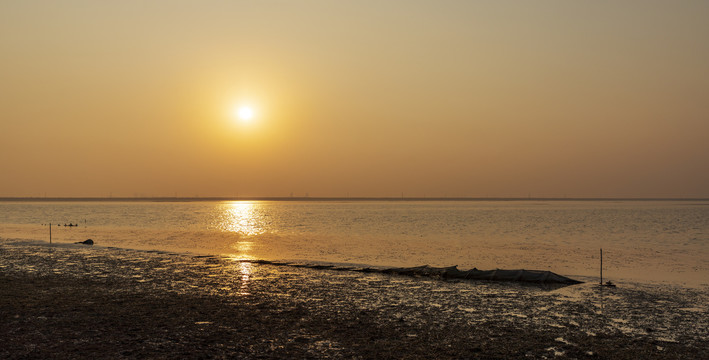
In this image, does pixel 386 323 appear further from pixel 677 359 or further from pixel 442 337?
pixel 677 359

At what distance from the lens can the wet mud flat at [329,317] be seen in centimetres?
1381

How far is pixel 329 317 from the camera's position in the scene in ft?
58.7

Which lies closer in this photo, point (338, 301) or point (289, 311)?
point (289, 311)

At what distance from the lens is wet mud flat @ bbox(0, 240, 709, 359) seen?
45.3 ft

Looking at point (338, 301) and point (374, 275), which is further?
point (374, 275)

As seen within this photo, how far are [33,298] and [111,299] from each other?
115 inches

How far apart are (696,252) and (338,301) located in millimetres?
39217

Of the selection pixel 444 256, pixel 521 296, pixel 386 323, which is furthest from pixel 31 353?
pixel 444 256

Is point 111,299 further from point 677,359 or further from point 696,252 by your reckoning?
point 696,252

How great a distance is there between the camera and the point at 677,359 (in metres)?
13.2

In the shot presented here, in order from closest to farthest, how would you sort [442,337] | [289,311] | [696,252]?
1. [442,337]
2. [289,311]
3. [696,252]

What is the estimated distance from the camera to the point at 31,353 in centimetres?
1293

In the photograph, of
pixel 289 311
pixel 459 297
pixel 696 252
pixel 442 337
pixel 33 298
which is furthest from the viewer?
pixel 696 252

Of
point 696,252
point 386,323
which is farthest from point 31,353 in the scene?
point 696,252
